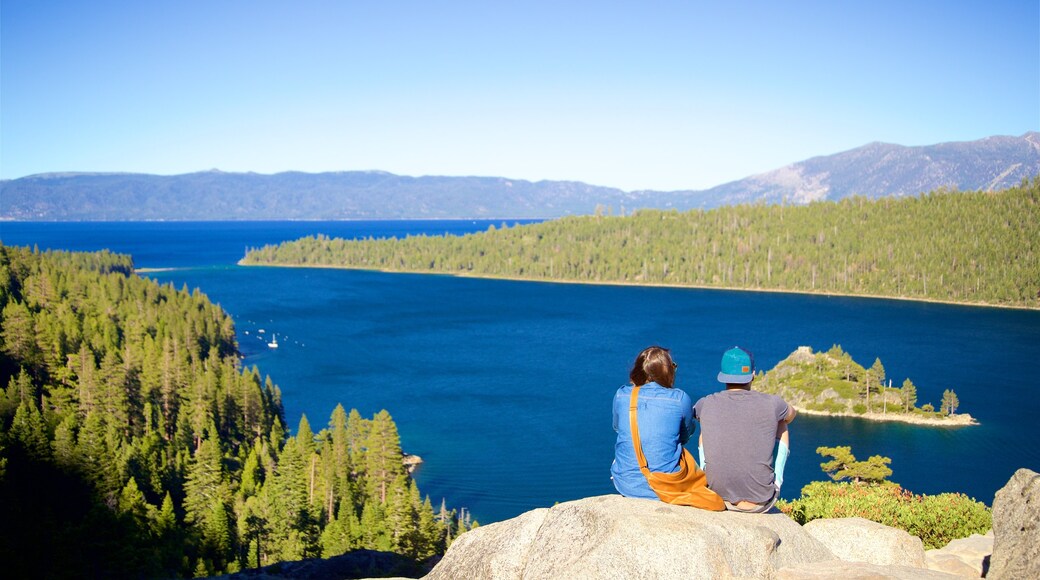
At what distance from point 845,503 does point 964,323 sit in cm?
14671

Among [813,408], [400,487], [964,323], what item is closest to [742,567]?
[400,487]

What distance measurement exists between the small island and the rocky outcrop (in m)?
74.2

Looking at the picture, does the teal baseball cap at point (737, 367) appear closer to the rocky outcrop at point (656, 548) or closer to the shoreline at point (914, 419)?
the rocky outcrop at point (656, 548)

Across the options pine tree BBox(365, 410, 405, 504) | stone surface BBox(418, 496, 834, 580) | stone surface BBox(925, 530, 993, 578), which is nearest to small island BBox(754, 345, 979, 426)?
pine tree BBox(365, 410, 405, 504)

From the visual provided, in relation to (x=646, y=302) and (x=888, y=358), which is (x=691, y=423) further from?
(x=646, y=302)

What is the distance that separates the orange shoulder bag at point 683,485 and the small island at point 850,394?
74.6 meters

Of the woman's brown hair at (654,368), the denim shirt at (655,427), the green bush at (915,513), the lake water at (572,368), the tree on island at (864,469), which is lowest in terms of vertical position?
the lake water at (572,368)

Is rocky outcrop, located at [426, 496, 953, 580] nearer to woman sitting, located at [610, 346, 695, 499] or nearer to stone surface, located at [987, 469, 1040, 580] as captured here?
woman sitting, located at [610, 346, 695, 499]

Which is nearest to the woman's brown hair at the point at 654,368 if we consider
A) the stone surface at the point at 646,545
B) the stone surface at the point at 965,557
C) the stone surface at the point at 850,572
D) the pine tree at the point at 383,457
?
the stone surface at the point at 646,545

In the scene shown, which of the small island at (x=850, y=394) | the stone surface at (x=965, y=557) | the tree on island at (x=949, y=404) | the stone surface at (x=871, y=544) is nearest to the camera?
the stone surface at (x=965, y=557)

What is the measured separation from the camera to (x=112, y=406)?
66125mm

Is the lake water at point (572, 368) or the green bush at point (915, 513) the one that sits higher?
the green bush at point (915, 513)

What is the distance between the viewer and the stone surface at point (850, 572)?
400 inches

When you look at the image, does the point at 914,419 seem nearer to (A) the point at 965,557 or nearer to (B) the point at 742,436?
(A) the point at 965,557
